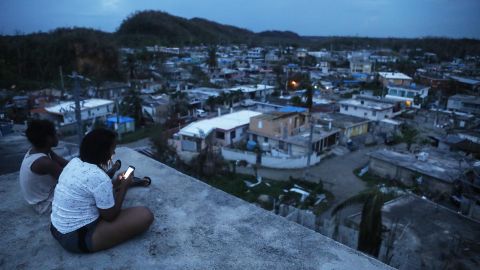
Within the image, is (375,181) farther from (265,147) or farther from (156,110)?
(156,110)

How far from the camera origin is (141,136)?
63.4 feet

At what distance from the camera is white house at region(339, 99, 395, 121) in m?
22.1

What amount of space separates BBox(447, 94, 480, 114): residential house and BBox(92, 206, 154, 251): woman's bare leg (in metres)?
29.0

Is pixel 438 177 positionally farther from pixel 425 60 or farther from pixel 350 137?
pixel 425 60

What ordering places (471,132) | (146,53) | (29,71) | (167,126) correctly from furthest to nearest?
(146,53) < (29,71) < (167,126) < (471,132)

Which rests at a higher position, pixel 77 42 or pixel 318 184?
pixel 77 42

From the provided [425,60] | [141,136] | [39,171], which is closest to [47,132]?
[39,171]

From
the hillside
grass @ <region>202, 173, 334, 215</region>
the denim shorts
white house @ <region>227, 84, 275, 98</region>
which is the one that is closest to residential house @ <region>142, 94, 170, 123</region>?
white house @ <region>227, 84, 275, 98</region>

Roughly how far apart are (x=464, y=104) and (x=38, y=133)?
30.1 m


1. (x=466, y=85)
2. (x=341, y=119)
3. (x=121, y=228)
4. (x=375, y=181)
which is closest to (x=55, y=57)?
(x=341, y=119)

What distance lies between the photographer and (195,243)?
1.93 meters

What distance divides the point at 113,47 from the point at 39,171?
1713 inches

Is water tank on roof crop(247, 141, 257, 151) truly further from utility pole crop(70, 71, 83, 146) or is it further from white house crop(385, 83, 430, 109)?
white house crop(385, 83, 430, 109)

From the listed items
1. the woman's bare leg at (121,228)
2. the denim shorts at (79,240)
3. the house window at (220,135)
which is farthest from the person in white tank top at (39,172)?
the house window at (220,135)
